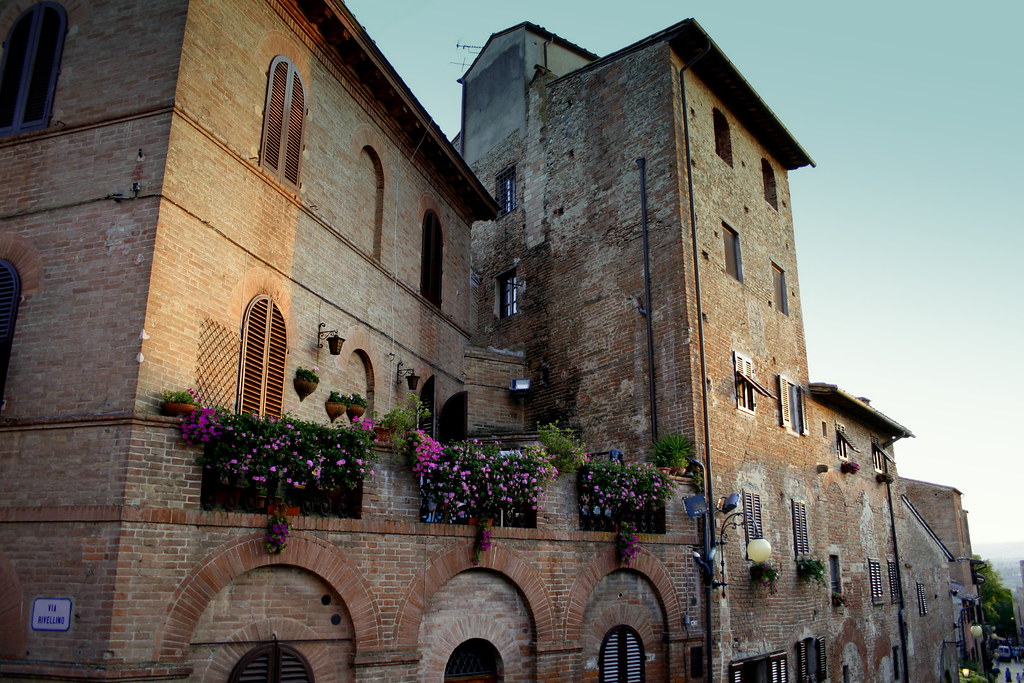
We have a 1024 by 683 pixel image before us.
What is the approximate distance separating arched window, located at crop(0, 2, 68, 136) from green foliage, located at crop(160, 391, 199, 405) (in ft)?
13.9

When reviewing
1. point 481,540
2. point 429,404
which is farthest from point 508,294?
point 481,540

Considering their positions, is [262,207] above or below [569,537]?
above

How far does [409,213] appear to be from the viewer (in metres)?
16.2

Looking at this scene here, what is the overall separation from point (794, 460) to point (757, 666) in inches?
205

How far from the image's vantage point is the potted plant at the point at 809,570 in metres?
17.8

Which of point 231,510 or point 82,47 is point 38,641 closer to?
point 231,510

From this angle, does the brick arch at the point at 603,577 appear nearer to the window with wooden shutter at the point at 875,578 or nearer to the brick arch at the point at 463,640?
the brick arch at the point at 463,640

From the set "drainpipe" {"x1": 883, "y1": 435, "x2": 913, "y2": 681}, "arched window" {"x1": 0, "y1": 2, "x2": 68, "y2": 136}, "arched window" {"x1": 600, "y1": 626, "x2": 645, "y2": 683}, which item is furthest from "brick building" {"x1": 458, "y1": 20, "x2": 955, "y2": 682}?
"arched window" {"x1": 0, "y1": 2, "x2": 68, "y2": 136}

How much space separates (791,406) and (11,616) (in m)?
16.6

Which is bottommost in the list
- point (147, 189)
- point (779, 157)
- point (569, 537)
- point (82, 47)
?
point (569, 537)

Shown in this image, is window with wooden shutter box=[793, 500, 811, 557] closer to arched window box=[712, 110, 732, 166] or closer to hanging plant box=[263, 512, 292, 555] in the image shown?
arched window box=[712, 110, 732, 166]

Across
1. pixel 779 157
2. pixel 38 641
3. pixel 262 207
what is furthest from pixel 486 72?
pixel 38 641

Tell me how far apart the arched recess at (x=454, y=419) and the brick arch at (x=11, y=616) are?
7.85 metres

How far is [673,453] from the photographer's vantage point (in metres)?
14.8
